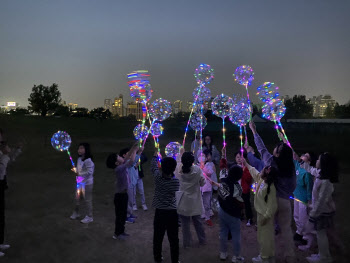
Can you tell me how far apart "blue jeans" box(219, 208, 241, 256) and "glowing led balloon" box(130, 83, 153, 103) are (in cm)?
274

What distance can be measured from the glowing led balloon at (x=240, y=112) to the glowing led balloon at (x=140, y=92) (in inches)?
72.4

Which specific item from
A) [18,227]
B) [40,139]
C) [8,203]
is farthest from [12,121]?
[18,227]

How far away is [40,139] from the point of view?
23438mm

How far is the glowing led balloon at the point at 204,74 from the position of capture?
242 inches

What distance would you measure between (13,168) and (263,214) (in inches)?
498

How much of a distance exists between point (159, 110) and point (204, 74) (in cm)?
135

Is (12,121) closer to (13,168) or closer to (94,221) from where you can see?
(13,168)

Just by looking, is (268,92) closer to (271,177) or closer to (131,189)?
(271,177)

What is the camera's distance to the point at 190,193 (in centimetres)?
437

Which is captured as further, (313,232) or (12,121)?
(12,121)

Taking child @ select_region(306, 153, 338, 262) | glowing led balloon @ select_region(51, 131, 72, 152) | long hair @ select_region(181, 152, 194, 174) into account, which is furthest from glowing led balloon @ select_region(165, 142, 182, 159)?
child @ select_region(306, 153, 338, 262)

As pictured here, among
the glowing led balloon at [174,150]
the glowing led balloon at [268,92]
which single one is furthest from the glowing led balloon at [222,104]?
the glowing led balloon at [174,150]

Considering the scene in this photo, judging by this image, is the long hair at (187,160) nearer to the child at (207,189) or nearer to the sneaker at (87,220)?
the child at (207,189)

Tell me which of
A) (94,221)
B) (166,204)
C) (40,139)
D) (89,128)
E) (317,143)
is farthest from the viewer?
(89,128)
